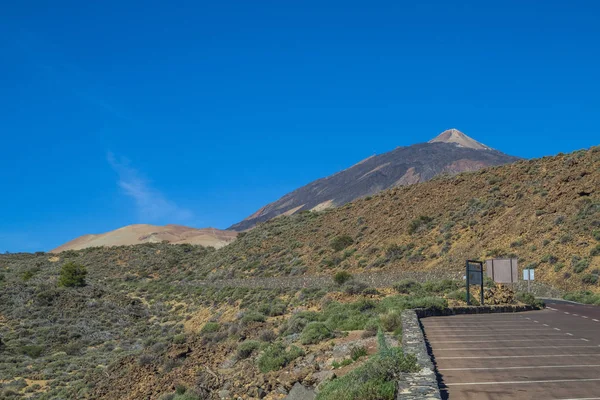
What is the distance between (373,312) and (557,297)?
1944 centimetres

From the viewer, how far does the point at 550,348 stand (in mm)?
14695

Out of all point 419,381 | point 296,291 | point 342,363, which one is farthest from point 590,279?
point 419,381

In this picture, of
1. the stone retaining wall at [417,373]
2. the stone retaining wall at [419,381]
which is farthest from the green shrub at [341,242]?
the stone retaining wall at [419,381]

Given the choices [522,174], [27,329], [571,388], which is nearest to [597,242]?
[522,174]

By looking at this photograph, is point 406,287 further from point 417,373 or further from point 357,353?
point 417,373

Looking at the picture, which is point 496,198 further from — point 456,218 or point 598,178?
point 598,178

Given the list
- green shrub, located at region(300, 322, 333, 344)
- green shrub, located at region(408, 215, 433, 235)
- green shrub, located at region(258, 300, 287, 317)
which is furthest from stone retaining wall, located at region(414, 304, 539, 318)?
green shrub, located at region(408, 215, 433, 235)

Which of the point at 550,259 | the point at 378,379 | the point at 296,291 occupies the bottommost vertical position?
the point at 378,379

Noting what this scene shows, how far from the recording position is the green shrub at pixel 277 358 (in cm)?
1759

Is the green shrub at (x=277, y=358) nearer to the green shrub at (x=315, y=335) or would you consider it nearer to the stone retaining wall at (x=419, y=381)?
the green shrub at (x=315, y=335)

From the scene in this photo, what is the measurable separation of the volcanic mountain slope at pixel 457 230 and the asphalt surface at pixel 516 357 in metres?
21.0

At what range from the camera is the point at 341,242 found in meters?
64.9

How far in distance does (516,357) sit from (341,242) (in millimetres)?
51583

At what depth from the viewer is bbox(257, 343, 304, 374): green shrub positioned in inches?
693
